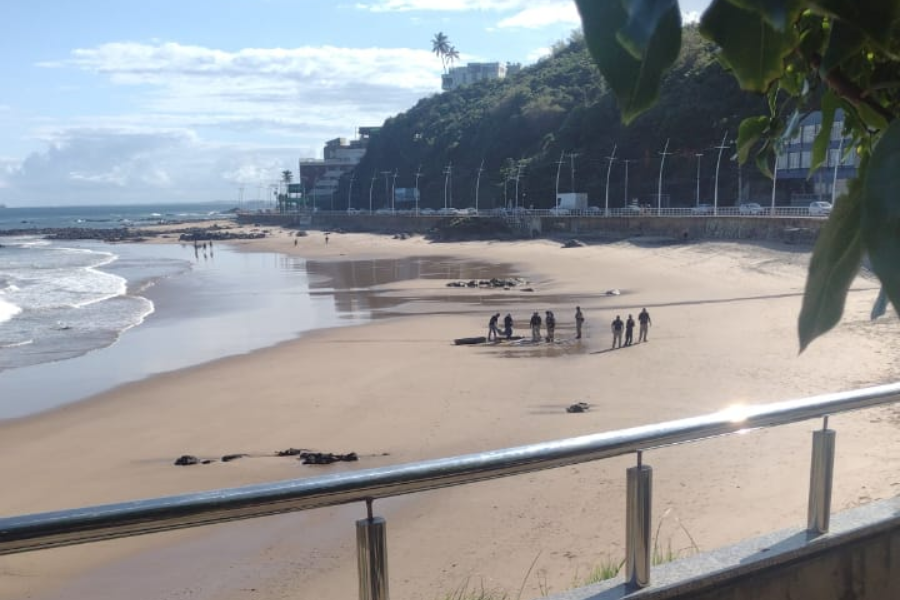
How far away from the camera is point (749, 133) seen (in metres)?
1.36

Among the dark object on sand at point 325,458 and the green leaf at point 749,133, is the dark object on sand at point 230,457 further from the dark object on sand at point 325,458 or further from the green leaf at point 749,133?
the green leaf at point 749,133

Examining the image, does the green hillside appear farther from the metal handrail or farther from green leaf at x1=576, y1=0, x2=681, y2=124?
green leaf at x1=576, y1=0, x2=681, y2=124

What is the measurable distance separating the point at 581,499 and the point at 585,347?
44.3ft

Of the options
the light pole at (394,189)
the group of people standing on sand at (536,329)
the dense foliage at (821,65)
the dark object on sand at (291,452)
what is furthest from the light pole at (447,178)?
the dense foliage at (821,65)

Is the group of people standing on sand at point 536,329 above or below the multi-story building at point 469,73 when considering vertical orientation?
below

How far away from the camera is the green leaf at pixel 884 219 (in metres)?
0.72

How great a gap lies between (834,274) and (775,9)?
0.32 meters

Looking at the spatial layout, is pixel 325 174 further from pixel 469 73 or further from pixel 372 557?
pixel 372 557

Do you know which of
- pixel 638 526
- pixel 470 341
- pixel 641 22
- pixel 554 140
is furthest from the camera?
pixel 554 140

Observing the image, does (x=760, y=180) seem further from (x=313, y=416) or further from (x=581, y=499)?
(x=581, y=499)

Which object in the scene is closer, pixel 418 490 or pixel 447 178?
pixel 418 490

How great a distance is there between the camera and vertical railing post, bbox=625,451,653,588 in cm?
244

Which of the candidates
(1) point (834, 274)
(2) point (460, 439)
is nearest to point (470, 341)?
(2) point (460, 439)

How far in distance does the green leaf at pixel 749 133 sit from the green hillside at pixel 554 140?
38772mm
